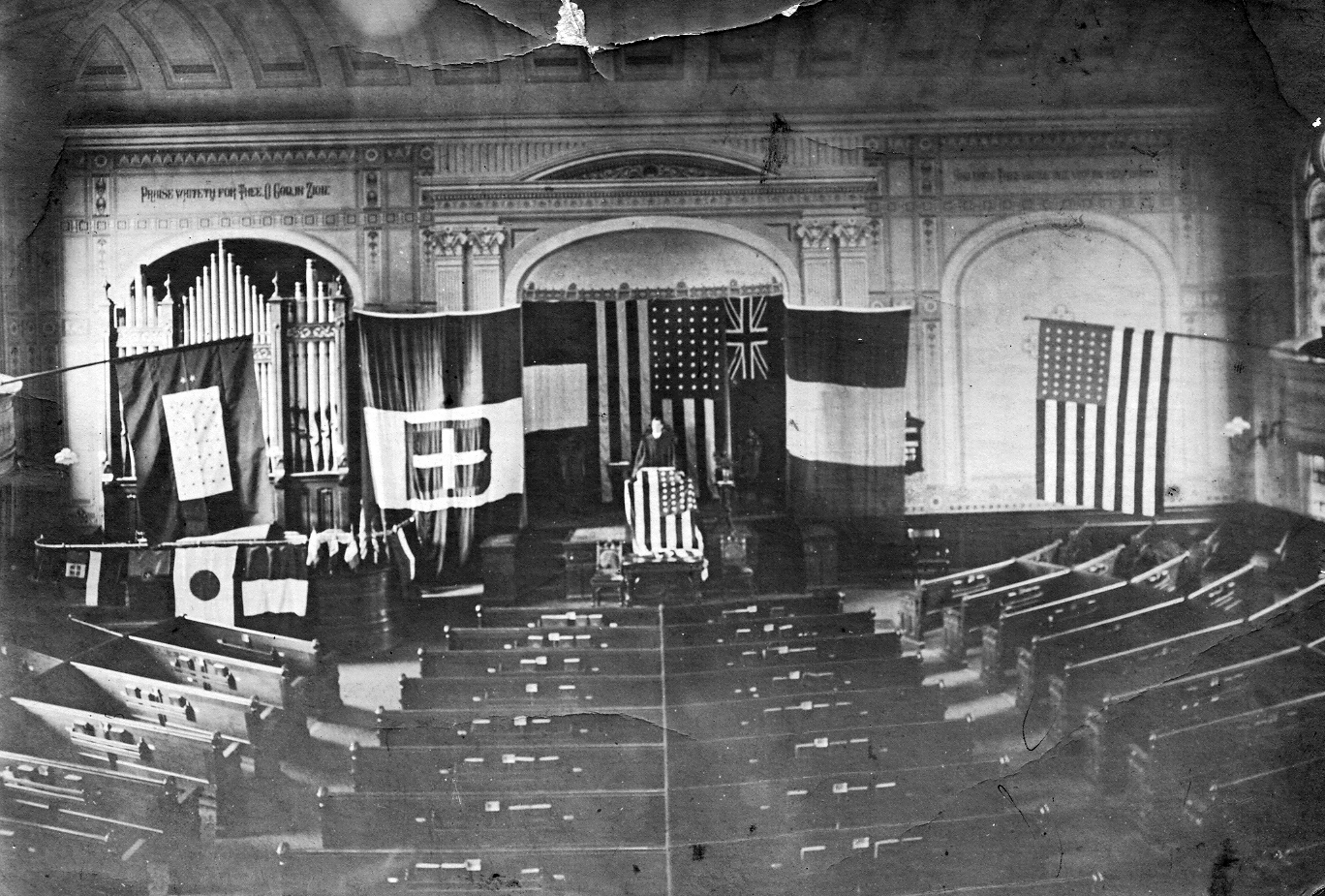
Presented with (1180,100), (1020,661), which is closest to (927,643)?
(1020,661)

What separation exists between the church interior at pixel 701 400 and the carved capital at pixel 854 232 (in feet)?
0.07

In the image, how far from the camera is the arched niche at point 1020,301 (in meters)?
3.76

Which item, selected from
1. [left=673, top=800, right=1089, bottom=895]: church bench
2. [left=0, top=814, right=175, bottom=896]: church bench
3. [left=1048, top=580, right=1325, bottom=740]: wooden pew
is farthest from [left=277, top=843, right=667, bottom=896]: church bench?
[left=1048, top=580, right=1325, bottom=740]: wooden pew

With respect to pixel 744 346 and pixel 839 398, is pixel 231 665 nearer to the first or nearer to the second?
pixel 744 346

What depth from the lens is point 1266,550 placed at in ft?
12.4

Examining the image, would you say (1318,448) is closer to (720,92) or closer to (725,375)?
(725,375)

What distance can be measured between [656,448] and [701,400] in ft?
0.82

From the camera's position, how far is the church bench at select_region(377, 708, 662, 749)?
140 inches

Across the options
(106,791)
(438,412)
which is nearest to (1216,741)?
(438,412)

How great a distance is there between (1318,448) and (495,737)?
3231mm

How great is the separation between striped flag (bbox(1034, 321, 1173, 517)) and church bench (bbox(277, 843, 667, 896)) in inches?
81.3

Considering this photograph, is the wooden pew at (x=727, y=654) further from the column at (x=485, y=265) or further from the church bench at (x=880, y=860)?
the column at (x=485, y=265)

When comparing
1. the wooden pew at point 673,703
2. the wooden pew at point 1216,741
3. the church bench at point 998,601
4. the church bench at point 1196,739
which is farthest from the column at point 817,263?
the wooden pew at point 1216,741

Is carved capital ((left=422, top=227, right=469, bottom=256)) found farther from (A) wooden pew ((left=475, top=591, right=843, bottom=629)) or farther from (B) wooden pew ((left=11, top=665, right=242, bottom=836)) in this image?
(B) wooden pew ((left=11, top=665, right=242, bottom=836))
